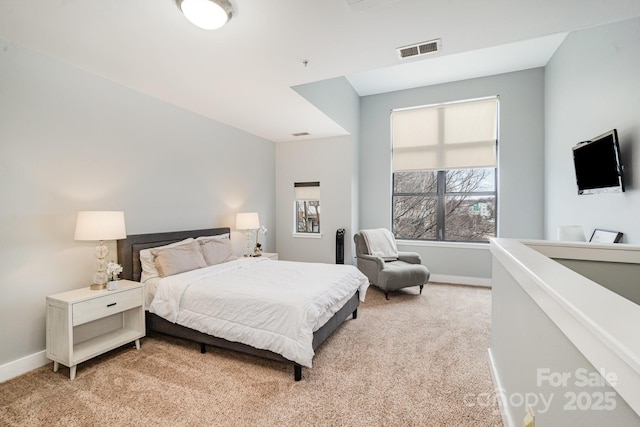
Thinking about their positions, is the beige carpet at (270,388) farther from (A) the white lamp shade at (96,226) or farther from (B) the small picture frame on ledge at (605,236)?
(B) the small picture frame on ledge at (605,236)

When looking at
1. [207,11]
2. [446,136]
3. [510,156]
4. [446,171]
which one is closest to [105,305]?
[207,11]

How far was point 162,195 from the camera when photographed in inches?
133

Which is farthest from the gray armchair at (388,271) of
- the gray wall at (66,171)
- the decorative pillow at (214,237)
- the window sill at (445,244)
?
the gray wall at (66,171)

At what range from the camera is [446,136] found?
509 centimetres

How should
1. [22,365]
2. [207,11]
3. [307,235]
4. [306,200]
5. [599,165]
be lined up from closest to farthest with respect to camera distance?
[207,11], [22,365], [599,165], [307,235], [306,200]

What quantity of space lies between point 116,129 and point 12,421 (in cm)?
246

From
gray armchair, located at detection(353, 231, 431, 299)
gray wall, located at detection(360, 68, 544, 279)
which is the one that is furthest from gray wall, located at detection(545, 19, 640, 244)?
gray armchair, located at detection(353, 231, 431, 299)

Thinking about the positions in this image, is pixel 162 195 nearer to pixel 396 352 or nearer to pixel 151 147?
pixel 151 147

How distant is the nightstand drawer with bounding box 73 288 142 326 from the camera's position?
88.0 inches

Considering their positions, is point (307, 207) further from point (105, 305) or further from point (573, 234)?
point (573, 234)

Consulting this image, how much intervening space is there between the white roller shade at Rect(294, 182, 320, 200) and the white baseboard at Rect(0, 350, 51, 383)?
4001 mm

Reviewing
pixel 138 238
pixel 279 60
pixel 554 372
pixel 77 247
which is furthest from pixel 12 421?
pixel 279 60

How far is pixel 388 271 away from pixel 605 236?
2.32 m

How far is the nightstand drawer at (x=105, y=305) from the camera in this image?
7.34ft
